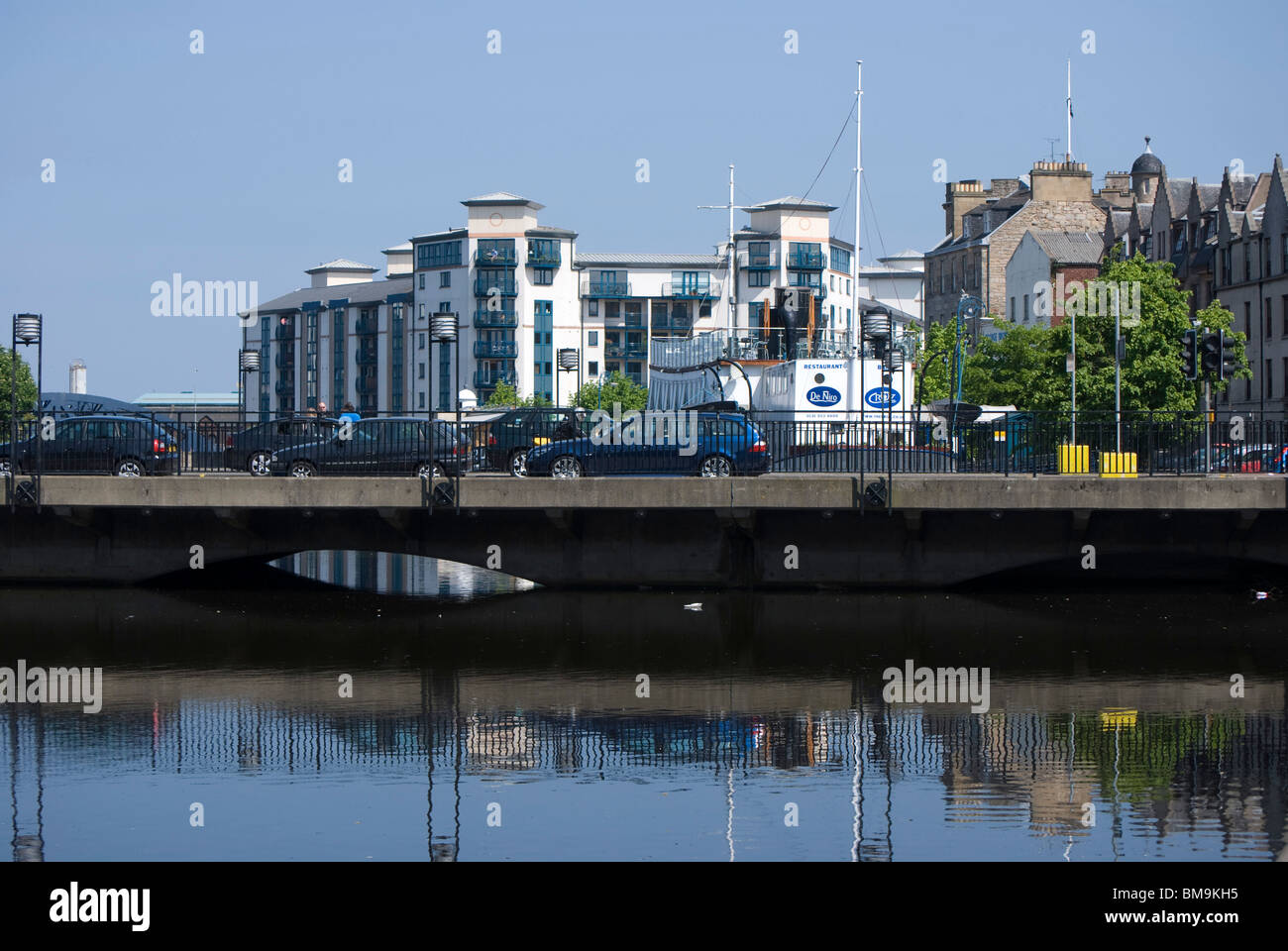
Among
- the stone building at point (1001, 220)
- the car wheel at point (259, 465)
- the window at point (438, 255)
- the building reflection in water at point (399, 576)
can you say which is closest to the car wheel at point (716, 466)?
the building reflection in water at point (399, 576)

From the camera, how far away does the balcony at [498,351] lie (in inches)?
5600

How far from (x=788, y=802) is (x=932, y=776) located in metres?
1.74

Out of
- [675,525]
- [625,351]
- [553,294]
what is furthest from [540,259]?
[675,525]

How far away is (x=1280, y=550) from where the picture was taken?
2834cm

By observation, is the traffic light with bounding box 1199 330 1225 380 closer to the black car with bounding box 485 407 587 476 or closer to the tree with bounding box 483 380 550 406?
→ the black car with bounding box 485 407 587 476

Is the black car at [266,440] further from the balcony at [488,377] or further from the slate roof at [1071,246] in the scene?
the balcony at [488,377]

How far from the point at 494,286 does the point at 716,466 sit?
112139 mm

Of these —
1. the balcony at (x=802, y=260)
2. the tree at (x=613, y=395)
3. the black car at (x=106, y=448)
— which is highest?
the balcony at (x=802, y=260)

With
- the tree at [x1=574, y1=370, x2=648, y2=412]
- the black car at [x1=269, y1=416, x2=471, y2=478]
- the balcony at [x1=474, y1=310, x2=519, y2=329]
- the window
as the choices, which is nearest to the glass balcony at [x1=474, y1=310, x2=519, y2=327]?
the balcony at [x1=474, y1=310, x2=519, y2=329]

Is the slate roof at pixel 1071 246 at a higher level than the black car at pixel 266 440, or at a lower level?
higher

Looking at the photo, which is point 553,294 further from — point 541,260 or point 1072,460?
point 1072,460

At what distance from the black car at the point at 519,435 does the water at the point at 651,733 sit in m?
5.87
